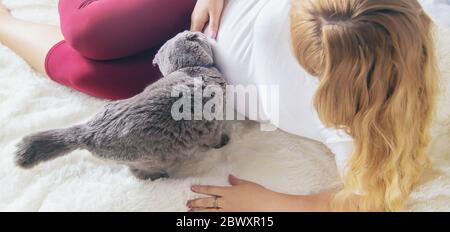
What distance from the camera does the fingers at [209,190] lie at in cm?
78

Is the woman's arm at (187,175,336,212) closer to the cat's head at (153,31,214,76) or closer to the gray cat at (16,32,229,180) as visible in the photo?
the gray cat at (16,32,229,180)

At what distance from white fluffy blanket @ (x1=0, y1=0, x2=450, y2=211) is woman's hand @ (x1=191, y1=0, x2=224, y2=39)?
0.22m

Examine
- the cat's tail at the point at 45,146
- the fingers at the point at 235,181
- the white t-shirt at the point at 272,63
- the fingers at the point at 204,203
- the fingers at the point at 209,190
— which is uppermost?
the white t-shirt at the point at 272,63

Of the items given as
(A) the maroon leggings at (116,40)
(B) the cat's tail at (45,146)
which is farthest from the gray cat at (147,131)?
(A) the maroon leggings at (116,40)

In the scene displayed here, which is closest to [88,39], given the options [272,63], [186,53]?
[186,53]

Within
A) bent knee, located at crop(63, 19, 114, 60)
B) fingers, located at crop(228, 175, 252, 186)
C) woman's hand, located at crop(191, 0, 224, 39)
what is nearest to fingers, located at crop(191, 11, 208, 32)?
woman's hand, located at crop(191, 0, 224, 39)

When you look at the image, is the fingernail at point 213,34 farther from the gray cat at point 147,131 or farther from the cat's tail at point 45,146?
the cat's tail at point 45,146

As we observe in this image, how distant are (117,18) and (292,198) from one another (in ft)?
1.58

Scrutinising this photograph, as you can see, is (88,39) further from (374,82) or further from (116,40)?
(374,82)

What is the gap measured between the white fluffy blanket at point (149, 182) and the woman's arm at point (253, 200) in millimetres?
26

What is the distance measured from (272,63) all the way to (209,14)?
0.20m

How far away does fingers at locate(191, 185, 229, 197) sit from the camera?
78 cm

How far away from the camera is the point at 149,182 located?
79cm

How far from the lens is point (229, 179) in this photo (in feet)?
2.63
